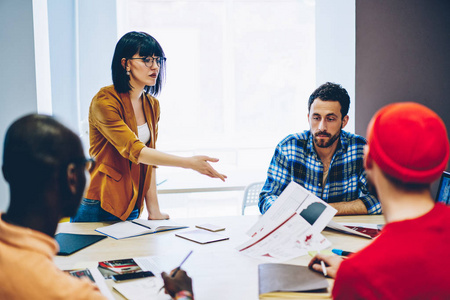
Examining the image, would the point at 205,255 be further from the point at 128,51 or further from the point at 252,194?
the point at 252,194

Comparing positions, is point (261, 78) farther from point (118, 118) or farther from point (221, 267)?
point (221, 267)

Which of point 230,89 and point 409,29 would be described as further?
point 230,89

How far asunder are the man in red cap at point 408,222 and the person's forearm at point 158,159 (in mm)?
1073

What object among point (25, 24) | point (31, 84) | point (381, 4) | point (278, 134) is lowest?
point (278, 134)

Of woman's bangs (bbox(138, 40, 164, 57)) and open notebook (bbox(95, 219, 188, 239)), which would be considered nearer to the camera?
open notebook (bbox(95, 219, 188, 239))

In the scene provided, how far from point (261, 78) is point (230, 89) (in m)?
0.47

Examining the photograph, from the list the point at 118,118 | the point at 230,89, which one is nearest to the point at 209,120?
the point at 230,89

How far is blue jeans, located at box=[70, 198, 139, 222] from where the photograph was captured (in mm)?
1860

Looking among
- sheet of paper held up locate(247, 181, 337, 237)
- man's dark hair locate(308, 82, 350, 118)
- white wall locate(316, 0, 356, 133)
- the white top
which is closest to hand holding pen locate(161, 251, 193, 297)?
sheet of paper held up locate(247, 181, 337, 237)

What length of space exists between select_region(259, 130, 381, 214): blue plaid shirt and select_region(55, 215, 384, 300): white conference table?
28 centimetres

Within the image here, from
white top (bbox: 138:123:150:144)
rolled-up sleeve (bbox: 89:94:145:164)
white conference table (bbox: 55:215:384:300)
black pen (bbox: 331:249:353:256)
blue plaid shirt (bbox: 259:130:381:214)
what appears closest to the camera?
white conference table (bbox: 55:215:384:300)

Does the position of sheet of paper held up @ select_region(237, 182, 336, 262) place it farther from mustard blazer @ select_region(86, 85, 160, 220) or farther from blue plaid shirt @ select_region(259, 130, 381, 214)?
mustard blazer @ select_region(86, 85, 160, 220)

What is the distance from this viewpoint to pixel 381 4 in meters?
3.42

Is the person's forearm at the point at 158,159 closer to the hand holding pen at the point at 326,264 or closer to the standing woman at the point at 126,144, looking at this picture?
the standing woman at the point at 126,144
